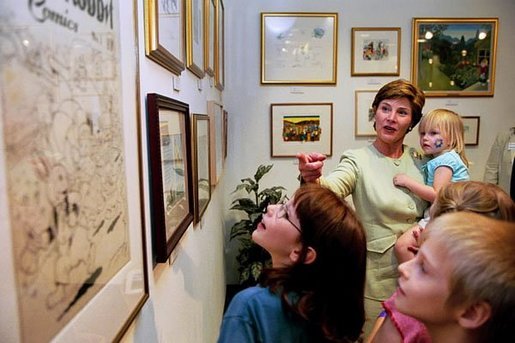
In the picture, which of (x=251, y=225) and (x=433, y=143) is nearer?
(x=433, y=143)

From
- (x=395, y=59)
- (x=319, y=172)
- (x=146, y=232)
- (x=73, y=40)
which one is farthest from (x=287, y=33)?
(x=73, y=40)

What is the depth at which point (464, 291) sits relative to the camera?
29.9 inches

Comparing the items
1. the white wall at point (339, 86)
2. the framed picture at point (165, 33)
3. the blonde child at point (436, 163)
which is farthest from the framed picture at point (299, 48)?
the framed picture at point (165, 33)

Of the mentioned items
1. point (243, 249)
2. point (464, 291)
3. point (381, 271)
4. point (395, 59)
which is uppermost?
point (395, 59)

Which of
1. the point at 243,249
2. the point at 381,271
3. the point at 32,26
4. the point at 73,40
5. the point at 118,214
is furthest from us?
the point at 243,249

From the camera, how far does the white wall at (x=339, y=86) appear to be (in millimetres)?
3740

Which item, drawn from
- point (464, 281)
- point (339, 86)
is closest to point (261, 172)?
point (339, 86)

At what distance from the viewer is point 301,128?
386cm

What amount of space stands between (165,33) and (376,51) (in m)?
3.05

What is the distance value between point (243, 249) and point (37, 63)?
10.9 ft

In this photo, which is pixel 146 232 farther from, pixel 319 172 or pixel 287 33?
pixel 287 33

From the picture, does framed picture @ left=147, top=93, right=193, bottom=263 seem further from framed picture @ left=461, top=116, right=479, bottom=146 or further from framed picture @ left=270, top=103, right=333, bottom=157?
framed picture @ left=461, top=116, right=479, bottom=146

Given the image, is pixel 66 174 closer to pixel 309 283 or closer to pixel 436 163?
pixel 309 283

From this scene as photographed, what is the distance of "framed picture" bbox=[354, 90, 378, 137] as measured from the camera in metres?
3.80
